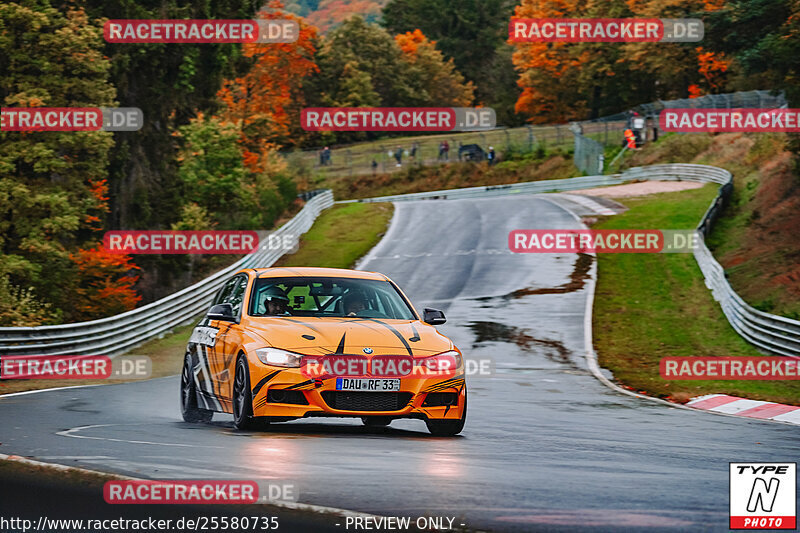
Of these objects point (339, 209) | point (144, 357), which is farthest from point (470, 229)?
point (144, 357)

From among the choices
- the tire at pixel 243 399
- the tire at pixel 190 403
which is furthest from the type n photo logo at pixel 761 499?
the tire at pixel 190 403

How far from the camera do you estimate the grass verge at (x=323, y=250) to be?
21.0 meters

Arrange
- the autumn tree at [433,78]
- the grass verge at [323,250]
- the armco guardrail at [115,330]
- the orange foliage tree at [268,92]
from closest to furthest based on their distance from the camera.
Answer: the grass verge at [323,250] → the armco guardrail at [115,330] → the orange foliage tree at [268,92] → the autumn tree at [433,78]

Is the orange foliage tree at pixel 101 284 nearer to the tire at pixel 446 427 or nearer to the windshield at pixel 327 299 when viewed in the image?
the windshield at pixel 327 299

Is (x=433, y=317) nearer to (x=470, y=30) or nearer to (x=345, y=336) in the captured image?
(x=345, y=336)

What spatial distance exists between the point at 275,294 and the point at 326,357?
1589 mm

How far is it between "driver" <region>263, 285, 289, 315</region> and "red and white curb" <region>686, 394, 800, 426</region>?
20.8 feet

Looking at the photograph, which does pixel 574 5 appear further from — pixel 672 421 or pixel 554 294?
pixel 672 421

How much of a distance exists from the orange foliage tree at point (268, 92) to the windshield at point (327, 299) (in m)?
55.0

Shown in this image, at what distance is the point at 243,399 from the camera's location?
9875 mm

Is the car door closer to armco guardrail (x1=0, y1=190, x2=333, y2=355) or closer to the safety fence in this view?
armco guardrail (x1=0, y1=190, x2=333, y2=355)

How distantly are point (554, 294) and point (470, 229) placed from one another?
1595cm

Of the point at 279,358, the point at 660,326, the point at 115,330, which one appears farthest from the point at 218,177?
the point at 279,358

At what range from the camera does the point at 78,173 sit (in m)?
34.8
